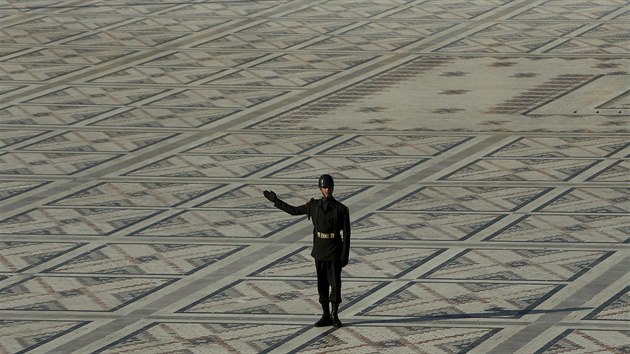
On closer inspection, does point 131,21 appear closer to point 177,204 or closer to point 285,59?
point 285,59

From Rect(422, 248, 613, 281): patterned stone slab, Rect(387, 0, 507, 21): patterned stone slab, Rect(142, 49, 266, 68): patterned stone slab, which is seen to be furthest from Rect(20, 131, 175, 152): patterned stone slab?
Rect(387, 0, 507, 21): patterned stone slab

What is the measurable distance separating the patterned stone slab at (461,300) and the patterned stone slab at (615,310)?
1.43 ft

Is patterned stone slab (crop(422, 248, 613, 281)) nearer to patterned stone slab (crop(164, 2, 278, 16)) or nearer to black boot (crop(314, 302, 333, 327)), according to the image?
black boot (crop(314, 302, 333, 327))

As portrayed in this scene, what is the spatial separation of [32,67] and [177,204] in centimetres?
814

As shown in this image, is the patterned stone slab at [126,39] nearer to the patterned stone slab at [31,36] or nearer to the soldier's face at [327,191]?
the patterned stone slab at [31,36]

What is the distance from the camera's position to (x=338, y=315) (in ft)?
37.5

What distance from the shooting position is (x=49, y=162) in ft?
55.3

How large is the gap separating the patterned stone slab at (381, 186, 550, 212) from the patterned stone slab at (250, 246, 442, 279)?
1482mm

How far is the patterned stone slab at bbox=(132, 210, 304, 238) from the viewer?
45.7 feet

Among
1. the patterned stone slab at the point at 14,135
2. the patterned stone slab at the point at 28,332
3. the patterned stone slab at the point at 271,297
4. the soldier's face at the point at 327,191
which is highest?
the soldier's face at the point at 327,191

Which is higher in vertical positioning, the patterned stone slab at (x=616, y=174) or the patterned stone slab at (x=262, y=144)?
the patterned stone slab at (x=616, y=174)

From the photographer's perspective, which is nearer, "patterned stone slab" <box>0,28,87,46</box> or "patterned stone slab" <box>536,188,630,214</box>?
"patterned stone slab" <box>536,188,630,214</box>

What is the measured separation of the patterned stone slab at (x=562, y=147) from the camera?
16.9m

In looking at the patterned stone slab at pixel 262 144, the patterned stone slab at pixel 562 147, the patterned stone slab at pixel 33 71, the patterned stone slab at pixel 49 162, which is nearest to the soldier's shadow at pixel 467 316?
the patterned stone slab at pixel 562 147
